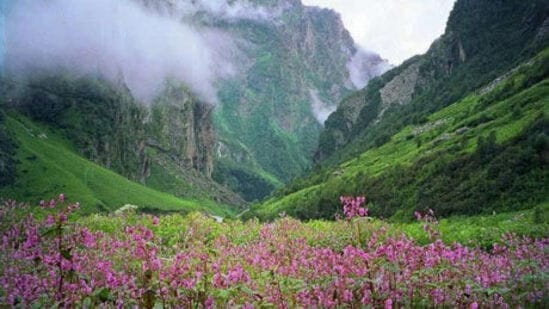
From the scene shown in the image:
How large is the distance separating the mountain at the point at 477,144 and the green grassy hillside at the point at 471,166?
169 mm

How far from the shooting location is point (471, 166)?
78.4 meters

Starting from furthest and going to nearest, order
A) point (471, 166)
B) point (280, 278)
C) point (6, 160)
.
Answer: point (6, 160) < point (471, 166) < point (280, 278)

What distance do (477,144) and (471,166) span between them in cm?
483

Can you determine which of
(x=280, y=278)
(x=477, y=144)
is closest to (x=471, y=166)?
(x=477, y=144)

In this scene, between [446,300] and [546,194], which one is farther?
[546,194]

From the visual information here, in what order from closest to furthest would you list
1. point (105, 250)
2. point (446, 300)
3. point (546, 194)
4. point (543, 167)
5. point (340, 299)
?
point (340, 299) < point (446, 300) < point (105, 250) < point (546, 194) < point (543, 167)

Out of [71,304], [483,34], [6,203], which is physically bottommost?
[71,304]

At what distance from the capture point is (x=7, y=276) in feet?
25.1

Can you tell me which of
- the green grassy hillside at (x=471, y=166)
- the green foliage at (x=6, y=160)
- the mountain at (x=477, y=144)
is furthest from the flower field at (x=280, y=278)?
the green foliage at (x=6, y=160)

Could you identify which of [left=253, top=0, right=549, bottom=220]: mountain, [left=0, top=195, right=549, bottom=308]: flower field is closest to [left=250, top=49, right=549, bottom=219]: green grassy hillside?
[left=253, top=0, right=549, bottom=220]: mountain

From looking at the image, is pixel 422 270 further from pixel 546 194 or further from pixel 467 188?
pixel 467 188

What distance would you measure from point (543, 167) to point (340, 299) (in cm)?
6350

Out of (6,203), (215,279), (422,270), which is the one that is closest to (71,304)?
(215,279)

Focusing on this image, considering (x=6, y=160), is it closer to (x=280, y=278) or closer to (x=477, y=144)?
(x=477, y=144)
